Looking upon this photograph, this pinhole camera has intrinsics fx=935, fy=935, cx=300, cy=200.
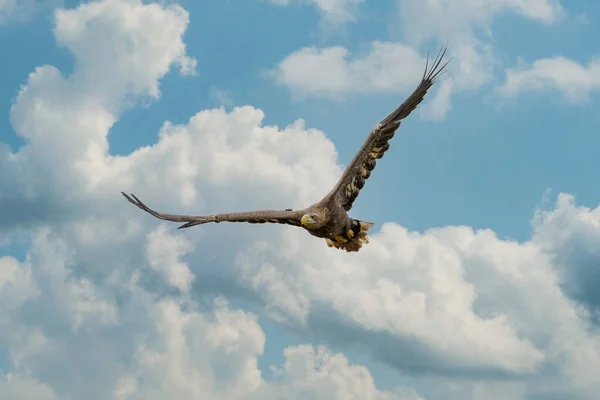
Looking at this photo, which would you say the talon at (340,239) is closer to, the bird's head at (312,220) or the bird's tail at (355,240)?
the bird's tail at (355,240)

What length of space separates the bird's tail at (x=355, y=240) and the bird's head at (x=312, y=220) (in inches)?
74.5

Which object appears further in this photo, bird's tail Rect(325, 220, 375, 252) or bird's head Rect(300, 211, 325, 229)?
bird's tail Rect(325, 220, 375, 252)

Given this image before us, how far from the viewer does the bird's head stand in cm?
2759

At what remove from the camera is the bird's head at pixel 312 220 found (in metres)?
27.6

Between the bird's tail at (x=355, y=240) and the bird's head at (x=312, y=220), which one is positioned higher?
the bird's tail at (x=355, y=240)

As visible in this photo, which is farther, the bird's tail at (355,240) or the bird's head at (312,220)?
the bird's tail at (355,240)

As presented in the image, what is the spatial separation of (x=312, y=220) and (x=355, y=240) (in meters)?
2.69

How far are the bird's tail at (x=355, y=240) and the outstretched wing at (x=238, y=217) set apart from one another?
70.0 inches

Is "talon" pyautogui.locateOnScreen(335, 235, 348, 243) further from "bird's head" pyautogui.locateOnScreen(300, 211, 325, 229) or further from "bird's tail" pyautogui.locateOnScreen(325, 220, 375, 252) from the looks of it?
"bird's head" pyautogui.locateOnScreen(300, 211, 325, 229)

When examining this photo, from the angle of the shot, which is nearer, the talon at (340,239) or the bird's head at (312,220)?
the bird's head at (312,220)

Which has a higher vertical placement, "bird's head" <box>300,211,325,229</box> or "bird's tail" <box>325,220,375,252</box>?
"bird's tail" <box>325,220,375,252</box>

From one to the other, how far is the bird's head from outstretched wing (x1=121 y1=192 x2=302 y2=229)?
420mm

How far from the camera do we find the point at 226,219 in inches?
1202

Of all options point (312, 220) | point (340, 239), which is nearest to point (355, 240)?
point (340, 239)
